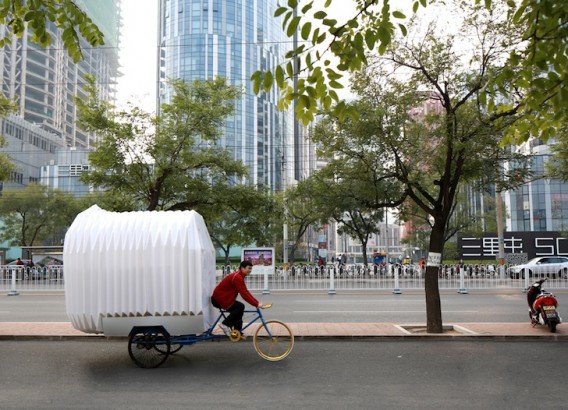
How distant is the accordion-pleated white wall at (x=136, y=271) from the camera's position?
740 cm

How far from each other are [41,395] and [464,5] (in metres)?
10.4

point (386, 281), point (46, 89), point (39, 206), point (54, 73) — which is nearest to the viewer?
point (386, 281)

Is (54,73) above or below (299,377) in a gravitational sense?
above

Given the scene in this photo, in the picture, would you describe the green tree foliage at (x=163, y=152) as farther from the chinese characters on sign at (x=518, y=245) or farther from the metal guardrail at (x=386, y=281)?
the chinese characters on sign at (x=518, y=245)

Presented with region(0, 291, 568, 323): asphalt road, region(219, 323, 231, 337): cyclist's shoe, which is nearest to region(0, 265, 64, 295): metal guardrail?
region(0, 291, 568, 323): asphalt road

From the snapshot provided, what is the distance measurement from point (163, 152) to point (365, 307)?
8.74 meters

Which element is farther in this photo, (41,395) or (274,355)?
(274,355)

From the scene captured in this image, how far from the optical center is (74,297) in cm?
758

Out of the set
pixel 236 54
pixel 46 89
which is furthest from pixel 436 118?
pixel 46 89

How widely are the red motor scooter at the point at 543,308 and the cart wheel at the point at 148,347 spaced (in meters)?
7.71

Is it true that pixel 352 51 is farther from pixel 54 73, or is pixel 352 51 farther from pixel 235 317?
pixel 54 73

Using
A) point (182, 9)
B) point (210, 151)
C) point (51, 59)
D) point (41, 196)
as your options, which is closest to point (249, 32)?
point (182, 9)

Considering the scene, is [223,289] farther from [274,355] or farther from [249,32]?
[249,32]

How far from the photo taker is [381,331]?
10.5 m
